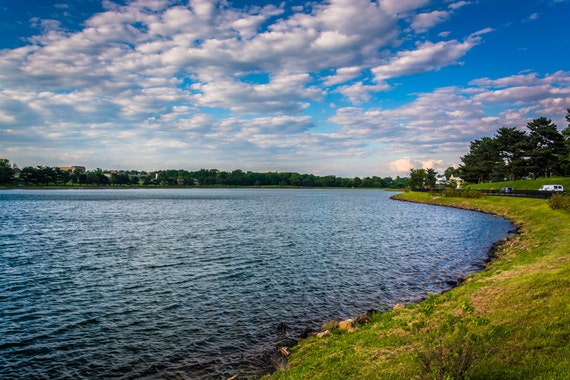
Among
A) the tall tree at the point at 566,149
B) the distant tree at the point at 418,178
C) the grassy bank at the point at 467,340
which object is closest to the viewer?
the grassy bank at the point at 467,340

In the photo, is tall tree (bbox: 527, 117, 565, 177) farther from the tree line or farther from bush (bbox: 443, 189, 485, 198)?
bush (bbox: 443, 189, 485, 198)

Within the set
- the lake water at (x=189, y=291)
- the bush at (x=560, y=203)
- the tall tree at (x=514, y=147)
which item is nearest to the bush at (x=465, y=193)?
the tall tree at (x=514, y=147)

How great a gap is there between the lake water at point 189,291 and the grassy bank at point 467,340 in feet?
11.6

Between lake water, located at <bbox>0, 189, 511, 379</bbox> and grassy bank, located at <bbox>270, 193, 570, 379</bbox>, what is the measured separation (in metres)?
3.55

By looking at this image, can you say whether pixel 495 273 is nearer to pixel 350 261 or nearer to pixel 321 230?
pixel 350 261

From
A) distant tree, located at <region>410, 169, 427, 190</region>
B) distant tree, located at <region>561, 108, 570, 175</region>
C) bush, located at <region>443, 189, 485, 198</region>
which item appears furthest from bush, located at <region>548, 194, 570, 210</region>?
distant tree, located at <region>410, 169, 427, 190</region>

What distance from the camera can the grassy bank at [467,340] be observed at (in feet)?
31.9

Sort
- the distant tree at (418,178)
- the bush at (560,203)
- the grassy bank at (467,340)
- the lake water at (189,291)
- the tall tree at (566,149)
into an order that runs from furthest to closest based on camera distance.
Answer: the distant tree at (418,178)
the tall tree at (566,149)
the bush at (560,203)
the lake water at (189,291)
the grassy bank at (467,340)

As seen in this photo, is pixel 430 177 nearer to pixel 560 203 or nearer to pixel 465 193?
pixel 465 193

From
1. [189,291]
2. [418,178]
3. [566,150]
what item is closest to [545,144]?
[566,150]

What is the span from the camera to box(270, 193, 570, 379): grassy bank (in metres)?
9.72

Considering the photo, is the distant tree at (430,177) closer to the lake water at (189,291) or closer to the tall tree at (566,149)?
the tall tree at (566,149)

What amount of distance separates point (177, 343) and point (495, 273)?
1985 cm

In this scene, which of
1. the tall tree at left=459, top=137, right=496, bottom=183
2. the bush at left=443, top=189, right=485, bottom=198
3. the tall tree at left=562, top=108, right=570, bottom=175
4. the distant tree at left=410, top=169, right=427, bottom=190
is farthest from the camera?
the distant tree at left=410, top=169, right=427, bottom=190
